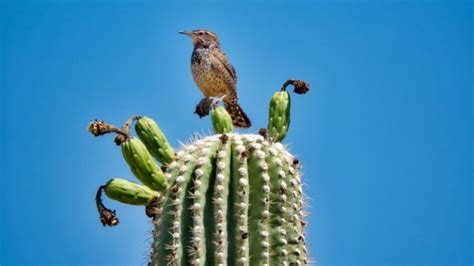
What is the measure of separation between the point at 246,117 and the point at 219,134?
8.79ft

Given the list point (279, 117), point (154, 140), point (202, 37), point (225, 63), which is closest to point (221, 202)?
point (154, 140)

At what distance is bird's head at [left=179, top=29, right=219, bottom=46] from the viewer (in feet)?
28.7

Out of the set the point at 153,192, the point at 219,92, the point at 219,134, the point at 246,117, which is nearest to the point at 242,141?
the point at 219,134

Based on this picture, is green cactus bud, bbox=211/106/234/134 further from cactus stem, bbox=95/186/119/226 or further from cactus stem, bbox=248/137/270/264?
cactus stem, bbox=95/186/119/226

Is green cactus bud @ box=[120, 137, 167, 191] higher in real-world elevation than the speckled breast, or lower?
lower

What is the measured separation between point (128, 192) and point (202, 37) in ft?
16.0

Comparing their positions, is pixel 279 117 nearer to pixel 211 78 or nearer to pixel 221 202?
pixel 221 202

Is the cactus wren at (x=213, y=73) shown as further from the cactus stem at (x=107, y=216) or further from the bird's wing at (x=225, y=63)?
the cactus stem at (x=107, y=216)

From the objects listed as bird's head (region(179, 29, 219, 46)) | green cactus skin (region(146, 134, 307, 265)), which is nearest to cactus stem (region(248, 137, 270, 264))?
green cactus skin (region(146, 134, 307, 265))

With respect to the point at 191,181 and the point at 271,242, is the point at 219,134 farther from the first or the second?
the point at 271,242

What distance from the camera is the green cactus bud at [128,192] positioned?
13.4 feet

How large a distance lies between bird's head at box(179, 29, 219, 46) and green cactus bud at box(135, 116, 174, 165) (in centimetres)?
446

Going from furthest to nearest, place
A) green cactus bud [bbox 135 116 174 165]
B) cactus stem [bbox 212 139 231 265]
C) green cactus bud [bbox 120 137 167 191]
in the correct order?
1. green cactus bud [bbox 135 116 174 165]
2. green cactus bud [bbox 120 137 167 191]
3. cactus stem [bbox 212 139 231 265]

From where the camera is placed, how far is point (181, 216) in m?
3.92
